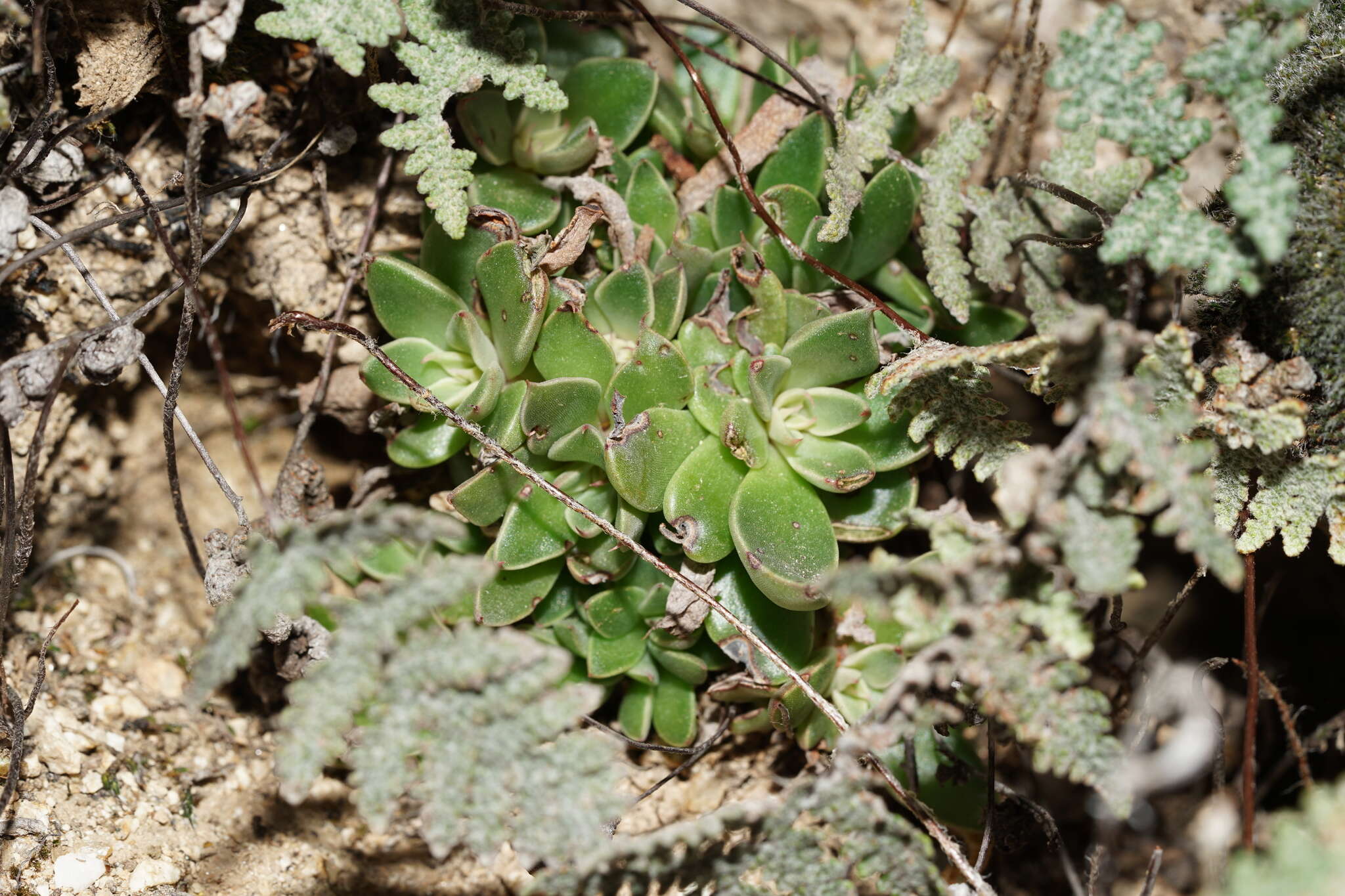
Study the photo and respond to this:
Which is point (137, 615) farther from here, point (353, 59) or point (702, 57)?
point (702, 57)

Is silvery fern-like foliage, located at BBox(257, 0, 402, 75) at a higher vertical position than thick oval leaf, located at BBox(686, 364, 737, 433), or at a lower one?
higher

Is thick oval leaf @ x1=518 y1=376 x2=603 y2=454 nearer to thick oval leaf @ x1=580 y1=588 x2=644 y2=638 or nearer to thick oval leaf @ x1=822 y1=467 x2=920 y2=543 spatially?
thick oval leaf @ x1=580 y1=588 x2=644 y2=638

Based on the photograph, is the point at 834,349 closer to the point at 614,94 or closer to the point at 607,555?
the point at 607,555

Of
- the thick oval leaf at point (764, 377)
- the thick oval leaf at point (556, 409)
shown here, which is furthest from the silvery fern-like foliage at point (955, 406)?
the thick oval leaf at point (556, 409)

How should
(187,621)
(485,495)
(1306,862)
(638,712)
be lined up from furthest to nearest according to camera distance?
(187,621) < (638,712) < (485,495) < (1306,862)

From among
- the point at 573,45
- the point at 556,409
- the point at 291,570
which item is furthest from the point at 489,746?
the point at 573,45

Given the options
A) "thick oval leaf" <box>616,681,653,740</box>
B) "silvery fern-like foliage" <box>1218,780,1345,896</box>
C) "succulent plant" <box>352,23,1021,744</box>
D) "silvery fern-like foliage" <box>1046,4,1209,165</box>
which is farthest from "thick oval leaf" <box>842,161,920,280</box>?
"silvery fern-like foliage" <box>1218,780,1345,896</box>
